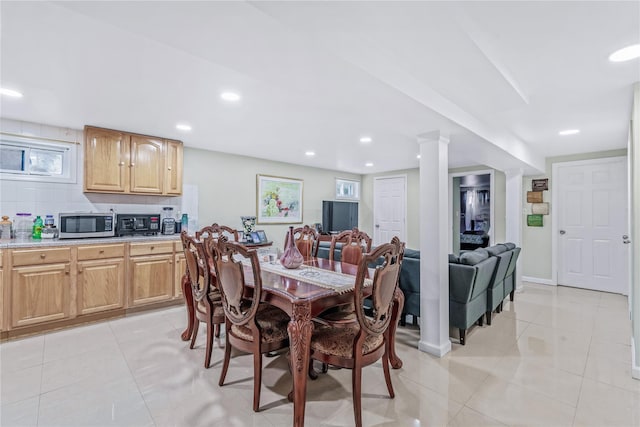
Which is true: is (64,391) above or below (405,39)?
below

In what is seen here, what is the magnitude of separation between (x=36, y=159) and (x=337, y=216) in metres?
4.73

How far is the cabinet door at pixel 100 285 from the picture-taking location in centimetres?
312

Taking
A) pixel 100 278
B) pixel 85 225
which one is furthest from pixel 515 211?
pixel 85 225

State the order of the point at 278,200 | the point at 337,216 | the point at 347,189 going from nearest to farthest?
the point at 278,200 < the point at 337,216 < the point at 347,189

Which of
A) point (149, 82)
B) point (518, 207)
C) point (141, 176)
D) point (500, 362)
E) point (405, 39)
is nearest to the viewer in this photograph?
point (405, 39)

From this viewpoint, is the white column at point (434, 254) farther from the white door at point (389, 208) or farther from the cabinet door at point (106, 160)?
the white door at point (389, 208)

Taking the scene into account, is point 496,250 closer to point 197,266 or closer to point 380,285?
point 380,285

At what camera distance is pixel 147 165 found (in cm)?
375

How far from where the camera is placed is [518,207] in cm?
476

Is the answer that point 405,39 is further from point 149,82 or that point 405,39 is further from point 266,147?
point 266,147

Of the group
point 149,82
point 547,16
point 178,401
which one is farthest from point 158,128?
point 547,16

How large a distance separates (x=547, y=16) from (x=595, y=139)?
3.51m

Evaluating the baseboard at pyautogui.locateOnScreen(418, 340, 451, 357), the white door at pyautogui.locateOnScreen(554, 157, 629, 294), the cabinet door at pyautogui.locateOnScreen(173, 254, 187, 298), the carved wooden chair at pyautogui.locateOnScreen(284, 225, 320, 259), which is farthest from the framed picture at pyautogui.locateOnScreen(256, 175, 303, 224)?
the white door at pyautogui.locateOnScreen(554, 157, 629, 294)

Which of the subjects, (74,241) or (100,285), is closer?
(74,241)
